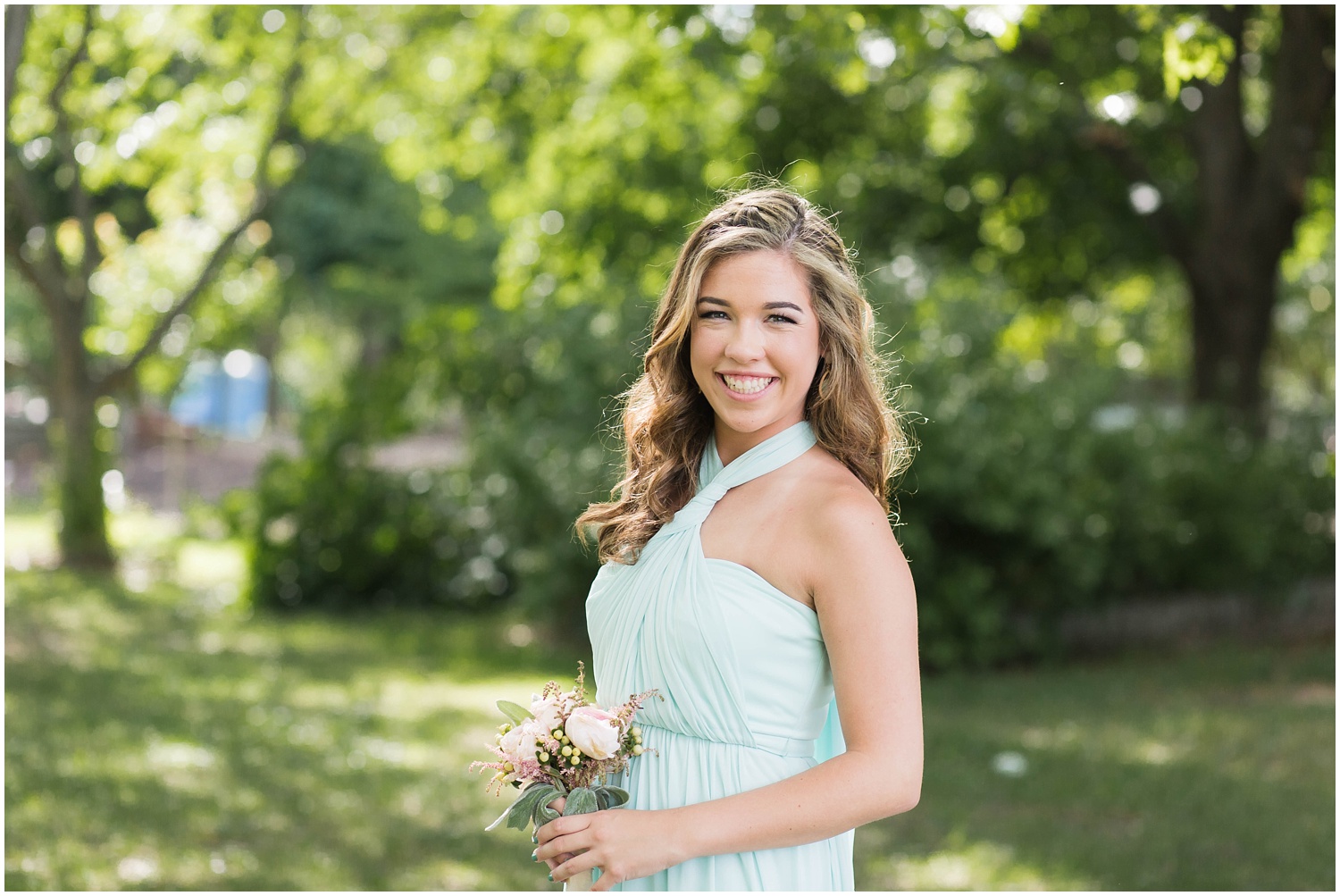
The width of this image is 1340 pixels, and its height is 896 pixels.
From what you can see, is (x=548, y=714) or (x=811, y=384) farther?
(x=811, y=384)

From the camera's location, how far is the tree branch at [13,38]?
5477mm

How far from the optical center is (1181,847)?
20.5ft

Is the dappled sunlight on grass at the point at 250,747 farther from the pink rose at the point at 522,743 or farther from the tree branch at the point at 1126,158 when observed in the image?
the tree branch at the point at 1126,158

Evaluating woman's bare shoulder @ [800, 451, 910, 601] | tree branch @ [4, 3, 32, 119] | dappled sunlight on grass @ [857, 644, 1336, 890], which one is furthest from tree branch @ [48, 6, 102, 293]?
woman's bare shoulder @ [800, 451, 910, 601]

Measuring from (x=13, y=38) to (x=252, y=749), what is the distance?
14.6 feet

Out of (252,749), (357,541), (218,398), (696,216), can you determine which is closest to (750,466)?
(252,749)

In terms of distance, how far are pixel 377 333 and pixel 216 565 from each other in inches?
783

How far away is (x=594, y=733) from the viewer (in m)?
2.20

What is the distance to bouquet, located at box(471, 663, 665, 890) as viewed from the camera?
7.26 ft

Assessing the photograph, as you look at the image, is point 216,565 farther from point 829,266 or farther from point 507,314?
point 829,266

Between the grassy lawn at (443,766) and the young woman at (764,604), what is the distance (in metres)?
3.79

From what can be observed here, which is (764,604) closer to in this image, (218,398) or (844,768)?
(844,768)

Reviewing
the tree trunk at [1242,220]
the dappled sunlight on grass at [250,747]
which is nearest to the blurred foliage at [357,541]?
the dappled sunlight on grass at [250,747]

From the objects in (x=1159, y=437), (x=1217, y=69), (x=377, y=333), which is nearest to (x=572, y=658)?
(x=1159, y=437)
